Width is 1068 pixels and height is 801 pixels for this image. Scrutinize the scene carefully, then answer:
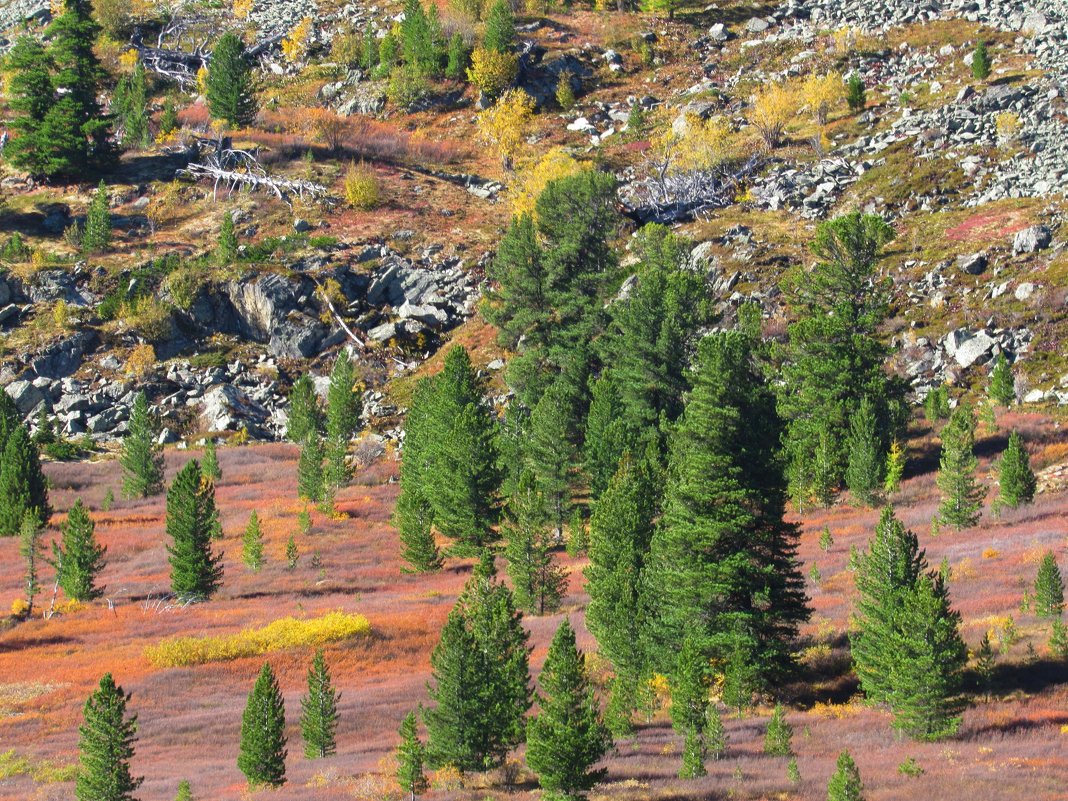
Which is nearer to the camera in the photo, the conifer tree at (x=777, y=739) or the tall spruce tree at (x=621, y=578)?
the conifer tree at (x=777, y=739)

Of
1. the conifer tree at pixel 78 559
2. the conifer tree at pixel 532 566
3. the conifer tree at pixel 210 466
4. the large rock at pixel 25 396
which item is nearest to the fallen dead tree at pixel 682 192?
the conifer tree at pixel 210 466

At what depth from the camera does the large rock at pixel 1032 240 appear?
75312 mm

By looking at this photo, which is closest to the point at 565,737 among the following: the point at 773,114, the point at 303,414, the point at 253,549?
the point at 253,549

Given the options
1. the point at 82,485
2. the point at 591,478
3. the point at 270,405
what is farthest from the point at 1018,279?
the point at 82,485

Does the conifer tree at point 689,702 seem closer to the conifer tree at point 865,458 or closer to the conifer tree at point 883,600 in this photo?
the conifer tree at point 883,600

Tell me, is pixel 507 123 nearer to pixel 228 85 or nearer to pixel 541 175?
pixel 541 175

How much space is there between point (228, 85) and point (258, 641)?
8217 cm

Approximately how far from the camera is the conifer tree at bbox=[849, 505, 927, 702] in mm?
30078

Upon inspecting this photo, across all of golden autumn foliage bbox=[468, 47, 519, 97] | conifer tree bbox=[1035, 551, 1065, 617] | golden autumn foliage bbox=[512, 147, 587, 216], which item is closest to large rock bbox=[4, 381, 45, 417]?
golden autumn foliage bbox=[512, 147, 587, 216]

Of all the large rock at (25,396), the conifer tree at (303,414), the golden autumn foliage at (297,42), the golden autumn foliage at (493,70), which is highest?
the golden autumn foliage at (297,42)

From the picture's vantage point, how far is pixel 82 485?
74375mm

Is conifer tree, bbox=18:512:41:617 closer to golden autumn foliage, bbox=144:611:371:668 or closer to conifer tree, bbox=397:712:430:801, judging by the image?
golden autumn foliage, bbox=144:611:371:668

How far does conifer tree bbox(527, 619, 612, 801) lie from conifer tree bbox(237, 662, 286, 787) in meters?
7.34

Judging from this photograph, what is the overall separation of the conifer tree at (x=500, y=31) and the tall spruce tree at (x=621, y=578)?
87260mm
